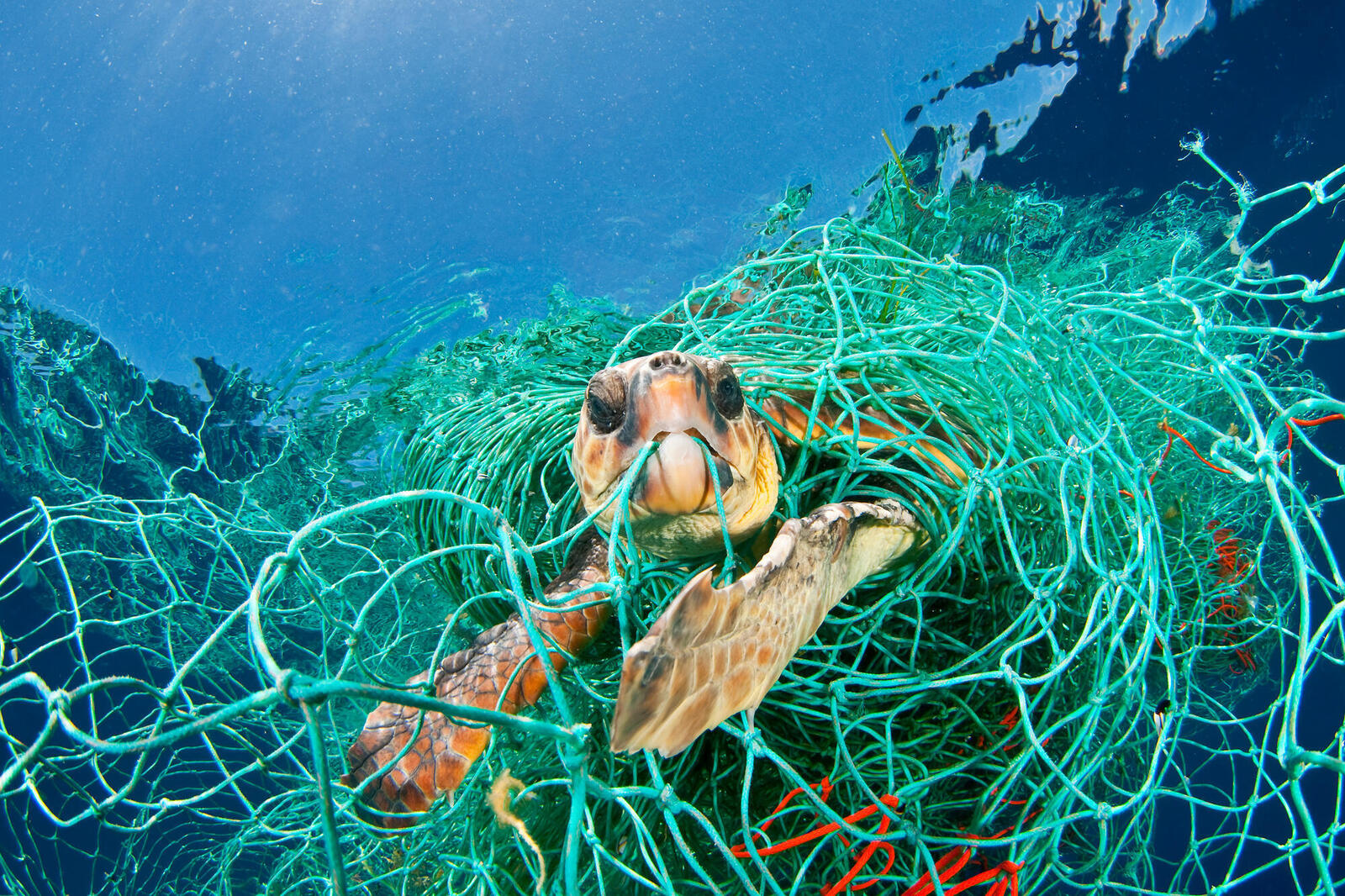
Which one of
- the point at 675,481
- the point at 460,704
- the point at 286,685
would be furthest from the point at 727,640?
the point at 460,704

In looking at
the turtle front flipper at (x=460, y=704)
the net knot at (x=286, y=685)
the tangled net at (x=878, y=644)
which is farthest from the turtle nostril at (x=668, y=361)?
the net knot at (x=286, y=685)

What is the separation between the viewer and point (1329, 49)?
201 inches

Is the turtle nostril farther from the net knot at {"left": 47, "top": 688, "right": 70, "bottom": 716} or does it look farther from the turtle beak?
the net knot at {"left": 47, "top": 688, "right": 70, "bottom": 716}

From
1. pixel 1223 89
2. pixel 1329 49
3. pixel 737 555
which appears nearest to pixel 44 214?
pixel 737 555

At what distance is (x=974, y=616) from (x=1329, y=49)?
22.4 ft

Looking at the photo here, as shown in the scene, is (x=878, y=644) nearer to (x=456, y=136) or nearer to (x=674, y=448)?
(x=674, y=448)

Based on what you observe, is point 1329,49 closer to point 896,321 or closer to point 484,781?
point 896,321

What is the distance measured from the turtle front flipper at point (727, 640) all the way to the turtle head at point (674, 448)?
183 millimetres

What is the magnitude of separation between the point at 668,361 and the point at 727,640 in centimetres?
54

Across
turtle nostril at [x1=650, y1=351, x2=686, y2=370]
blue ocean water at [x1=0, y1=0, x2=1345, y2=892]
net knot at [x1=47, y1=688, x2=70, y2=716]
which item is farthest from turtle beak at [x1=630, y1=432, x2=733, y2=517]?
blue ocean water at [x1=0, y1=0, x2=1345, y2=892]

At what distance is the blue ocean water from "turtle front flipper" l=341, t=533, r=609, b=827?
2.77m

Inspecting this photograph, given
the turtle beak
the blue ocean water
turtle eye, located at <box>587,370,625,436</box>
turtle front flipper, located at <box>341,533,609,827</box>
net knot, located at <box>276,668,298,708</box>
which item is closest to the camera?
net knot, located at <box>276,668,298,708</box>

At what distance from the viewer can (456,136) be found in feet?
14.8

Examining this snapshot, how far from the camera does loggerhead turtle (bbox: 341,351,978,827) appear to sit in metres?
0.73
